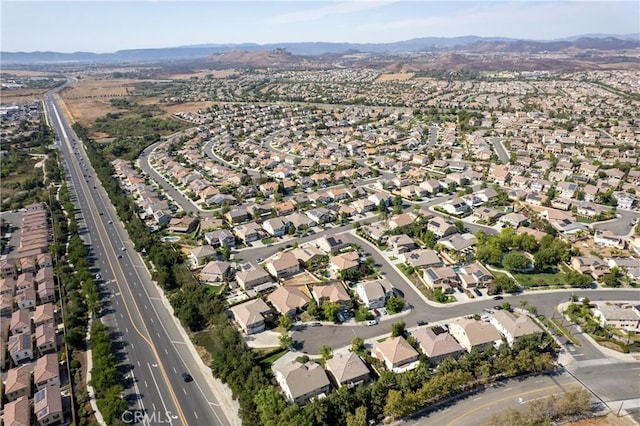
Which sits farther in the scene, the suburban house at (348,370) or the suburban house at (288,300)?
the suburban house at (288,300)

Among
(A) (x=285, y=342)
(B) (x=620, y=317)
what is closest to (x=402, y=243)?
(A) (x=285, y=342)

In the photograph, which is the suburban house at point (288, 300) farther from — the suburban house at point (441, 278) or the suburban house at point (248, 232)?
the suburban house at point (248, 232)

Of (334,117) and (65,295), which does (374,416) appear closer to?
(65,295)

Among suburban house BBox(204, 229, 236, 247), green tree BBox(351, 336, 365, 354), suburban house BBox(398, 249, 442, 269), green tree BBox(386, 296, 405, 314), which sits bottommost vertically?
green tree BBox(351, 336, 365, 354)

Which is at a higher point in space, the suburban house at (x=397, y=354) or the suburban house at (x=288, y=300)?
the suburban house at (x=288, y=300)

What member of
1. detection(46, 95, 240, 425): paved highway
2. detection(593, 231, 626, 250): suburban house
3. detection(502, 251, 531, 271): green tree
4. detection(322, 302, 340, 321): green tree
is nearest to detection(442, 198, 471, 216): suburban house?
detection(502, 251, 531, 271): green tree

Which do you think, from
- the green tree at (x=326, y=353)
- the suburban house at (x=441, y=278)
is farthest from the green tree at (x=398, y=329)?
the suburban house at (x=441, y=278)

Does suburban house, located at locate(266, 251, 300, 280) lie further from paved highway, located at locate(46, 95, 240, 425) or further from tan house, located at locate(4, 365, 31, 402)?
tan house, located at locate(4, 365, 31, 402)

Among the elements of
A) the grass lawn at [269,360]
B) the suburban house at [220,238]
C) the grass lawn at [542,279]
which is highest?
the suburban house at [220,238]
